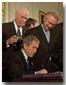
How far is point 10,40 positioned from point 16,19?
26cm

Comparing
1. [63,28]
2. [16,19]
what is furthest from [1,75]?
[63,28]

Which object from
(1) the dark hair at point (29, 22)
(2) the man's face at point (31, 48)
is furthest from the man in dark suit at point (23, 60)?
(1) the dark hair at point (29, 22)

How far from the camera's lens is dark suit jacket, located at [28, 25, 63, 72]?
2.00 meters

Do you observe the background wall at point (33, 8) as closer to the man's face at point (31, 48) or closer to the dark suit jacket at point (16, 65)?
the man's face at point (31, 48)

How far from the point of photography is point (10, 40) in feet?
6.65

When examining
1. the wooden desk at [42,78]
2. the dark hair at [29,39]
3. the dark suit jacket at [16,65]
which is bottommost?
the wooden desk at [42,78]

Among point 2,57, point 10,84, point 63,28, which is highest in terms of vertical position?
point 63,28

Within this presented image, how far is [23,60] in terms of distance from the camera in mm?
2012

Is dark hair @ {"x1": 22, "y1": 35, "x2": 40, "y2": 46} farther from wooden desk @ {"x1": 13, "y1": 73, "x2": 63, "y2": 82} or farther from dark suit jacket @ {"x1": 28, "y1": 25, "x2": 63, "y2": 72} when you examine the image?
wooden desk @ {"x1": 13, "y1": 73, "x2": 63, "y2": 82}

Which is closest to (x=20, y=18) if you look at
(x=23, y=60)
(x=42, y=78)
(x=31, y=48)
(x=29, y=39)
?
(x=29, y=39)

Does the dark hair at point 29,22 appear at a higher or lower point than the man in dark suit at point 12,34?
higher

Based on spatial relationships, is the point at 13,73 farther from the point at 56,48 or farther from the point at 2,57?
the point at 56,48

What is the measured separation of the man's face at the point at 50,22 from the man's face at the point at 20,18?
0.25 m

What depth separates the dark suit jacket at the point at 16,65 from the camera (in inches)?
78.4
